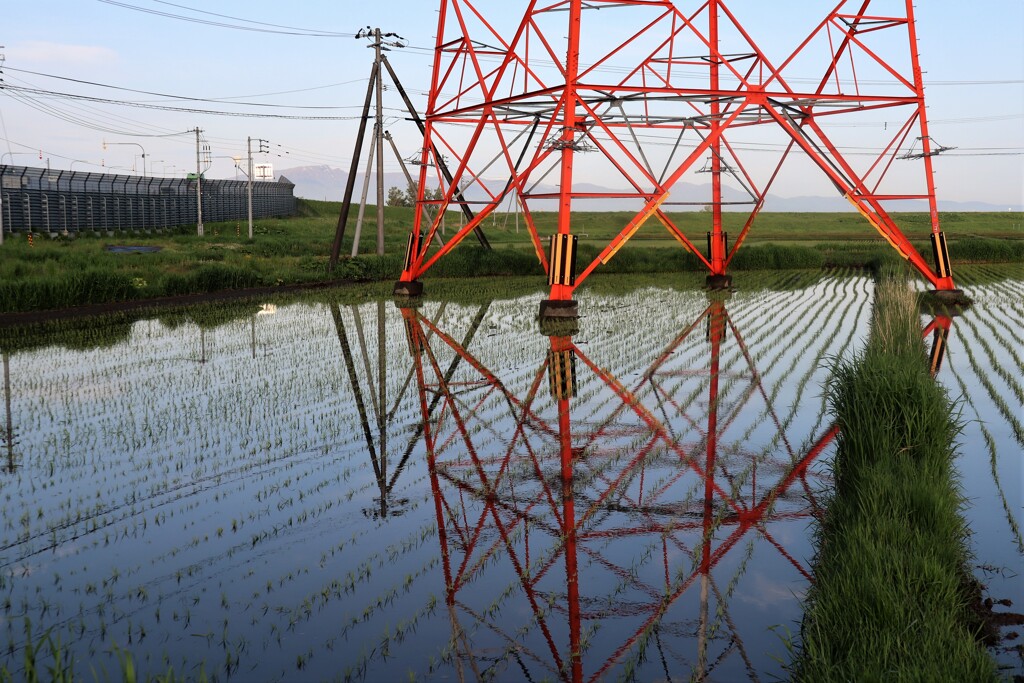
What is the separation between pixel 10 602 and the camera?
5.34m

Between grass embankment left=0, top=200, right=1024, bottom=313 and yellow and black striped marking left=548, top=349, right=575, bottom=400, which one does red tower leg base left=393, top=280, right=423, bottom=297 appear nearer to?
grass embankment left=0, top=200, right=1024, bottom=313

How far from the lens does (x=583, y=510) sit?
7004 millimetres

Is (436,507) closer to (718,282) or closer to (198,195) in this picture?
(718,282)

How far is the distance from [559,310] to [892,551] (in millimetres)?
14208

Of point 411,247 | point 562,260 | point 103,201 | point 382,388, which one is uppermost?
point 103,201

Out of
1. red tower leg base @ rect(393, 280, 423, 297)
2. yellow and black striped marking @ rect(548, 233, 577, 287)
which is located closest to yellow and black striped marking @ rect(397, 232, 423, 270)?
red tower leg base @ rect(393, 280, 423, 297)

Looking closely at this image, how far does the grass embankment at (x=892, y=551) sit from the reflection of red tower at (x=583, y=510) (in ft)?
1.53

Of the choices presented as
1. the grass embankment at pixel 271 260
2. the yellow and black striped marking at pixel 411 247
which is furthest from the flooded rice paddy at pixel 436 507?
the yellow and black striped marking at pixel 411 247

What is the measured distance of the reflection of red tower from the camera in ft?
16.9

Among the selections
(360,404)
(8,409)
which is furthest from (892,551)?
(8,409)

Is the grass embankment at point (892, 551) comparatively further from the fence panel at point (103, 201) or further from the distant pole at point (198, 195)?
the distant pole at point (198, 195)

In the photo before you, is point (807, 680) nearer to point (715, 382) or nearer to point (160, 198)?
point (715, 382)

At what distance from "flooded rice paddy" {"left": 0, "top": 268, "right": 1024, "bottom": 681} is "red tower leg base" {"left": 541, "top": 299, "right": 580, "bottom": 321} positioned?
13.3 feet

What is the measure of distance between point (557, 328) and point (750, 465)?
9.95 m
